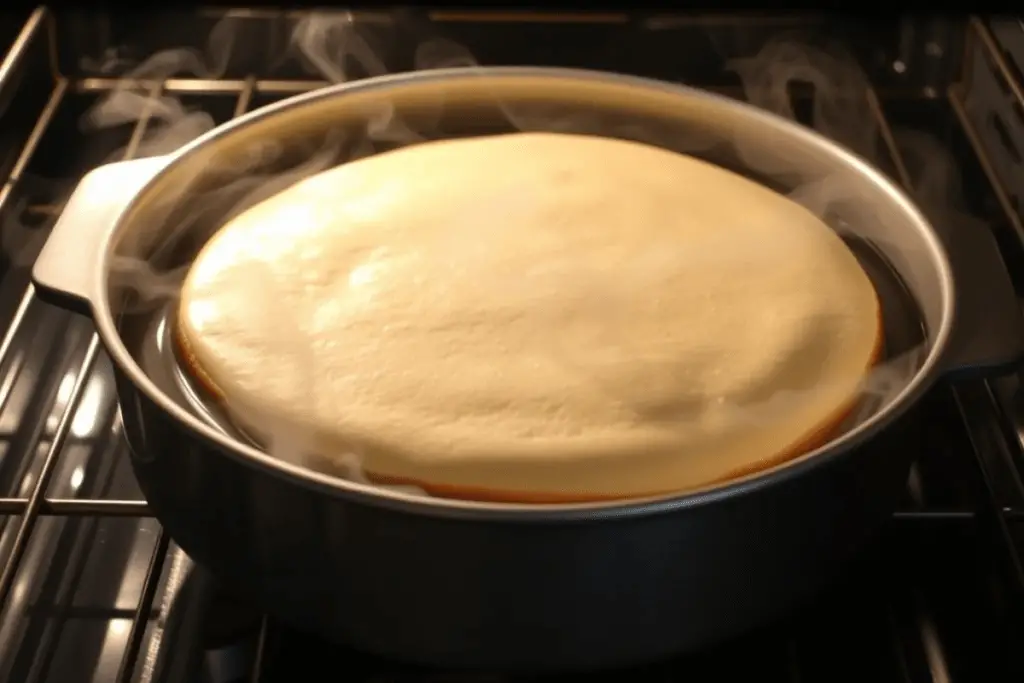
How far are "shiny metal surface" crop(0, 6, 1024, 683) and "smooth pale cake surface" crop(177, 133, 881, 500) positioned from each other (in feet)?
0.37

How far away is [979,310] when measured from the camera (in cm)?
65

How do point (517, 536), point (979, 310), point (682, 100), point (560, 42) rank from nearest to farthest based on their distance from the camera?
point (517, 536) < point (979, 310) < point (682, 100) < point (560, 42)

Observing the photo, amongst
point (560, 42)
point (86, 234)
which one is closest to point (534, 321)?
point (86, 234)

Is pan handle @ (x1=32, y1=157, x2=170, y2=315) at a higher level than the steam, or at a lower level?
lower

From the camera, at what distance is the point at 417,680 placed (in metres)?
0.64

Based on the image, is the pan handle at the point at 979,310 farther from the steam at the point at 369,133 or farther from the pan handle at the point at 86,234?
the pan handle at the point at 86,234

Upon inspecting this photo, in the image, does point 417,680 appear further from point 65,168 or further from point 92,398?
point 65,168

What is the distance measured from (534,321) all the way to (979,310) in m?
0.23

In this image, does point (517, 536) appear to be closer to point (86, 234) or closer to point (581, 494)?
point (581, 494)

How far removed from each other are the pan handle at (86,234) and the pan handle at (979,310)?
42cm

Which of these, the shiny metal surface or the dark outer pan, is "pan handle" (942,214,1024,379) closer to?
the dark outer pan

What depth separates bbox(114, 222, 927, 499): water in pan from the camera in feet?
2.20

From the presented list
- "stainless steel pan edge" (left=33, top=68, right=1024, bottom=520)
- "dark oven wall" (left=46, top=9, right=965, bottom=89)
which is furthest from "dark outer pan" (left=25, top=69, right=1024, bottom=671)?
"dark oven wall" (left=46, top=9, right=965, bottom=89)

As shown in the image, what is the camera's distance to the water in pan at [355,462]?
67cm
